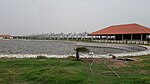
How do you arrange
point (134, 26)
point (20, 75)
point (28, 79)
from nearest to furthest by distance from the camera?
point (28, 79)
point (20, 75)
point (134, 26)

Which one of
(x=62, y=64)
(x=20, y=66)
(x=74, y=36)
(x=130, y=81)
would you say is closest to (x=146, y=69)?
(x=130, y=81)

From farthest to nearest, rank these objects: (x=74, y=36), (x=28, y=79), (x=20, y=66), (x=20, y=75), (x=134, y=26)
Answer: (x=74, y=36) → (x=134, y=26) → (x=20, y=66) → (x=20, y=75) → (x=28, y=79)

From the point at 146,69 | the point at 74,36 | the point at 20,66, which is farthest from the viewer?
the point at 74,36

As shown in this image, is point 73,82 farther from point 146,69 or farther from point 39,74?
point 146,69

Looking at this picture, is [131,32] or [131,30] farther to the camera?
[131,30]

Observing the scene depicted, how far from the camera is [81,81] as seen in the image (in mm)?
8352

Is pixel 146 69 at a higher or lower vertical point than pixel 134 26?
lower

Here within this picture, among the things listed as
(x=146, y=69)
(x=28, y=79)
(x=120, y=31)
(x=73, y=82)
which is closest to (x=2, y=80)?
(x=28, y=79)

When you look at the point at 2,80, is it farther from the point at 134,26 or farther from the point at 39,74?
the point at 134,26

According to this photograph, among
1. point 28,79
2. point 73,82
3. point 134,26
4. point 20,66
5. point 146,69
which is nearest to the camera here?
point 73,82

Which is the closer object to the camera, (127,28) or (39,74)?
(39,74)

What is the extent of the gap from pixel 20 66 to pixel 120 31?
42187 millimetres

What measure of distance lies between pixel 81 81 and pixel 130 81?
1.85 m

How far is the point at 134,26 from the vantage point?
2012 inches
